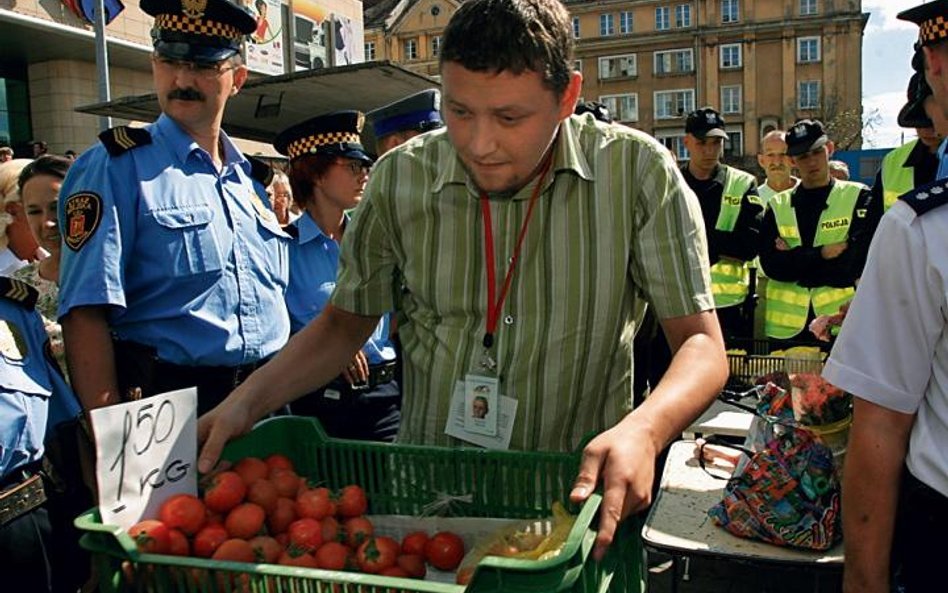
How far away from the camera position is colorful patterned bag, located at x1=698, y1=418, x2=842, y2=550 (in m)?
2.10

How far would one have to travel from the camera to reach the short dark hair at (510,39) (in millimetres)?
1350

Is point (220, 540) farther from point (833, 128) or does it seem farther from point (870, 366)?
point (833, 128)

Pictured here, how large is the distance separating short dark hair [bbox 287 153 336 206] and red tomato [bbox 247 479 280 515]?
87.9 inches

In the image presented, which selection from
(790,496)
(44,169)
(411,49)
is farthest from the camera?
(411,49)

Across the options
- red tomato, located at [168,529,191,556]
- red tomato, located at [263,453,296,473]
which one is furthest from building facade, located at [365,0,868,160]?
red tomato, located at [168,529,191,556]

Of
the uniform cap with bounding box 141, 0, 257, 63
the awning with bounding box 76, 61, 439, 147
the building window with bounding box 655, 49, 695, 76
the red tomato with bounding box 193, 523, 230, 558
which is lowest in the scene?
the red tomato with bounding box 193, 523, 230, 558

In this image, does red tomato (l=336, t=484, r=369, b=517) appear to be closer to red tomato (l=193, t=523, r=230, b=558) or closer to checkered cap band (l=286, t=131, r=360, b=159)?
red tomato (l=193, t=523, r=230, b=558)

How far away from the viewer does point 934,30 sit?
224 cm

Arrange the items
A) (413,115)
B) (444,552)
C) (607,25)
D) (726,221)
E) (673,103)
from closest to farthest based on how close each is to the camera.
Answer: (444,552), (413,115), (726,221), (673,103), (607,25)

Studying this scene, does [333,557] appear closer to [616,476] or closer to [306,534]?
[306,534]

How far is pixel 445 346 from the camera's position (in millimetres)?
1668

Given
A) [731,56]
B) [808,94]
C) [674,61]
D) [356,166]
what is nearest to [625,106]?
[674,61]

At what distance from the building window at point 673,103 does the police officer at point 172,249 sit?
48402mm

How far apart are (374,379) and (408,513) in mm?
1730
